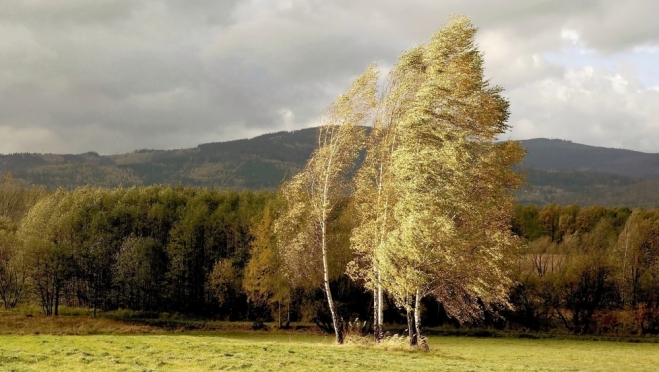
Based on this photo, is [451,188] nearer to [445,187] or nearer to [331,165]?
[445,187]

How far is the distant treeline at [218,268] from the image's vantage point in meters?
74.2

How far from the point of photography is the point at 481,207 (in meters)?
30.7

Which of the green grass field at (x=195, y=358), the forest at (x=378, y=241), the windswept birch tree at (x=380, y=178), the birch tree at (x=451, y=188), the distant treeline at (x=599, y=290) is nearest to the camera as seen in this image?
the green grass field at (x=195, y=358)

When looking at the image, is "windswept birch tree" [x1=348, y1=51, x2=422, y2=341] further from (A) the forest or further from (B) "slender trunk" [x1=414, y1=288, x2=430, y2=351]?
(B) "slender trunk" [x1=414, y1=288, x2=430, y2=351]

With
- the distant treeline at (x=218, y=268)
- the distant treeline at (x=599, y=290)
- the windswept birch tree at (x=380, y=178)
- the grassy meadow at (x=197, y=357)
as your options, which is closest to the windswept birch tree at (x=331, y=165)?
the windswept birch tree at (x=380, y=178)

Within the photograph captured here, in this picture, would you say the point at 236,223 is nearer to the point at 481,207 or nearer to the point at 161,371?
the point at 481,207

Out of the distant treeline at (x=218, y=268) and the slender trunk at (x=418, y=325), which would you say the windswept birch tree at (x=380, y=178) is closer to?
the slender trunk at (x=418, y=325)

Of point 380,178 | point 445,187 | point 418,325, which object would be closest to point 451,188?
point 445,187

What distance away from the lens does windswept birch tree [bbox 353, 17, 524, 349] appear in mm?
30297

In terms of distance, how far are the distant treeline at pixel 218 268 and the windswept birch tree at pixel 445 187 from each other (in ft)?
98.3

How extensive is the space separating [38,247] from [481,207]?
214ft

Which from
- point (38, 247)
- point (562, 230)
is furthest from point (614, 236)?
point (38, 247)

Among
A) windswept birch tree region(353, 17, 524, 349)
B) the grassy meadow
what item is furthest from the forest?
the grassy meadow

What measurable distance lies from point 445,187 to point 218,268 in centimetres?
5755
